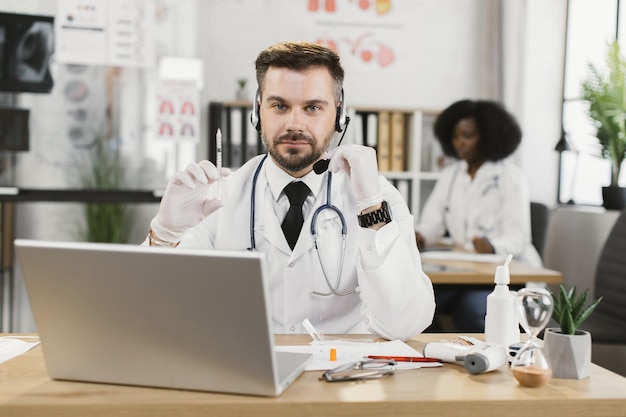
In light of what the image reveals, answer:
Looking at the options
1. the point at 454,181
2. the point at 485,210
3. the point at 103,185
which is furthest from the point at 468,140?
the point at 103,185

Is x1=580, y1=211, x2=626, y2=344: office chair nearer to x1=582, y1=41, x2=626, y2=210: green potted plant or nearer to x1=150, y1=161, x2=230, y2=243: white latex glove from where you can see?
x1=582, y1=41, x2=626, y2=210: green potted plant

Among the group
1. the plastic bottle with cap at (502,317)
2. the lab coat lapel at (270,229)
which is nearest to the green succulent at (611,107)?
the lab coat lapel at (270,229)

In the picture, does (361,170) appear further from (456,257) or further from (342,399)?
(456,257)

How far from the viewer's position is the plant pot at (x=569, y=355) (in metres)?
1.21

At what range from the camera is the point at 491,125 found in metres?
3.94

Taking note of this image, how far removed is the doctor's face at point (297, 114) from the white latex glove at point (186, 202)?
0.23m

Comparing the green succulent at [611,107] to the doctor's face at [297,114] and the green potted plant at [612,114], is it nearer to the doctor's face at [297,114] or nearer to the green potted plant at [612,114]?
the green potted plant at [612,114]

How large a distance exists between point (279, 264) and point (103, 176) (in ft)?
7.42

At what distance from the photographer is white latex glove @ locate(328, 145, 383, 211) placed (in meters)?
1.60

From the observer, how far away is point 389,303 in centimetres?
153

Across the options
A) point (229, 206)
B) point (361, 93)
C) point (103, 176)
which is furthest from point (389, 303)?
point (361, 93)

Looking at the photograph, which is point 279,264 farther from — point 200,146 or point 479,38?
point 479,38

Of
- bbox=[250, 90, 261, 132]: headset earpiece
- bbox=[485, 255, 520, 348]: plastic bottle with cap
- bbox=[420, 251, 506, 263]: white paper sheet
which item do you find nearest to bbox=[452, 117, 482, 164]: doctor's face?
bbox=[420, 251, 506, 263]: white paper sheet

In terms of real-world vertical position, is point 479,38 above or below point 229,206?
above
